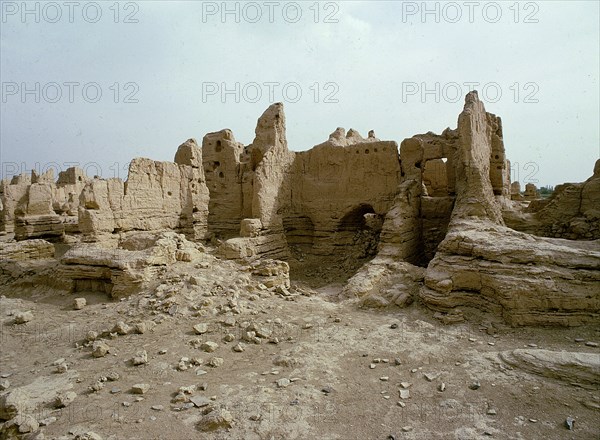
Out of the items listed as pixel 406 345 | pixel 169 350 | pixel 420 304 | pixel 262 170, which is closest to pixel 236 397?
pixel 169 350

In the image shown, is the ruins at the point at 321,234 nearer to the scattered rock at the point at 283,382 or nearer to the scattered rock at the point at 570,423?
the scattered rock at the point at 283,382

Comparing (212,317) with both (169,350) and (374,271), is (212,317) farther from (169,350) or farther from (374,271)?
(374,271)

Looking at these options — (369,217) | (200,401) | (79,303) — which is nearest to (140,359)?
(200,401)

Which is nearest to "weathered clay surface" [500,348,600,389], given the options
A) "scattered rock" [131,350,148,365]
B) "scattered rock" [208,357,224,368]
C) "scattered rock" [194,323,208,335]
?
"scattered rock" [208,357,224,368]

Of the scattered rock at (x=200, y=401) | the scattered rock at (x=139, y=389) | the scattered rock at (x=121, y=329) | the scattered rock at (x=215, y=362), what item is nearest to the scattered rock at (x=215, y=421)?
the scattered rock at (x=200, y=401)

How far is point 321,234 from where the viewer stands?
1333 cm

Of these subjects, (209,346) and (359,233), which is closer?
(209,346)

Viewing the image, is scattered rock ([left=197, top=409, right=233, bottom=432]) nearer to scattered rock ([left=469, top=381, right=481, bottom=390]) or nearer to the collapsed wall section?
scattered rock ([left=469, top=381, right=481, bottom=390])

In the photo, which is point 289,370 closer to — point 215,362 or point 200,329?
point 215,362

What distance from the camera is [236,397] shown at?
4.48 meters

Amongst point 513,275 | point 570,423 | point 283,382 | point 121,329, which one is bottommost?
point 570,423

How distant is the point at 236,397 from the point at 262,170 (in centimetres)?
823

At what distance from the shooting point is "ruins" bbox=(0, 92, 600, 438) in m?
6.56

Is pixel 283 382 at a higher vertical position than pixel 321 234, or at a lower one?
lower
